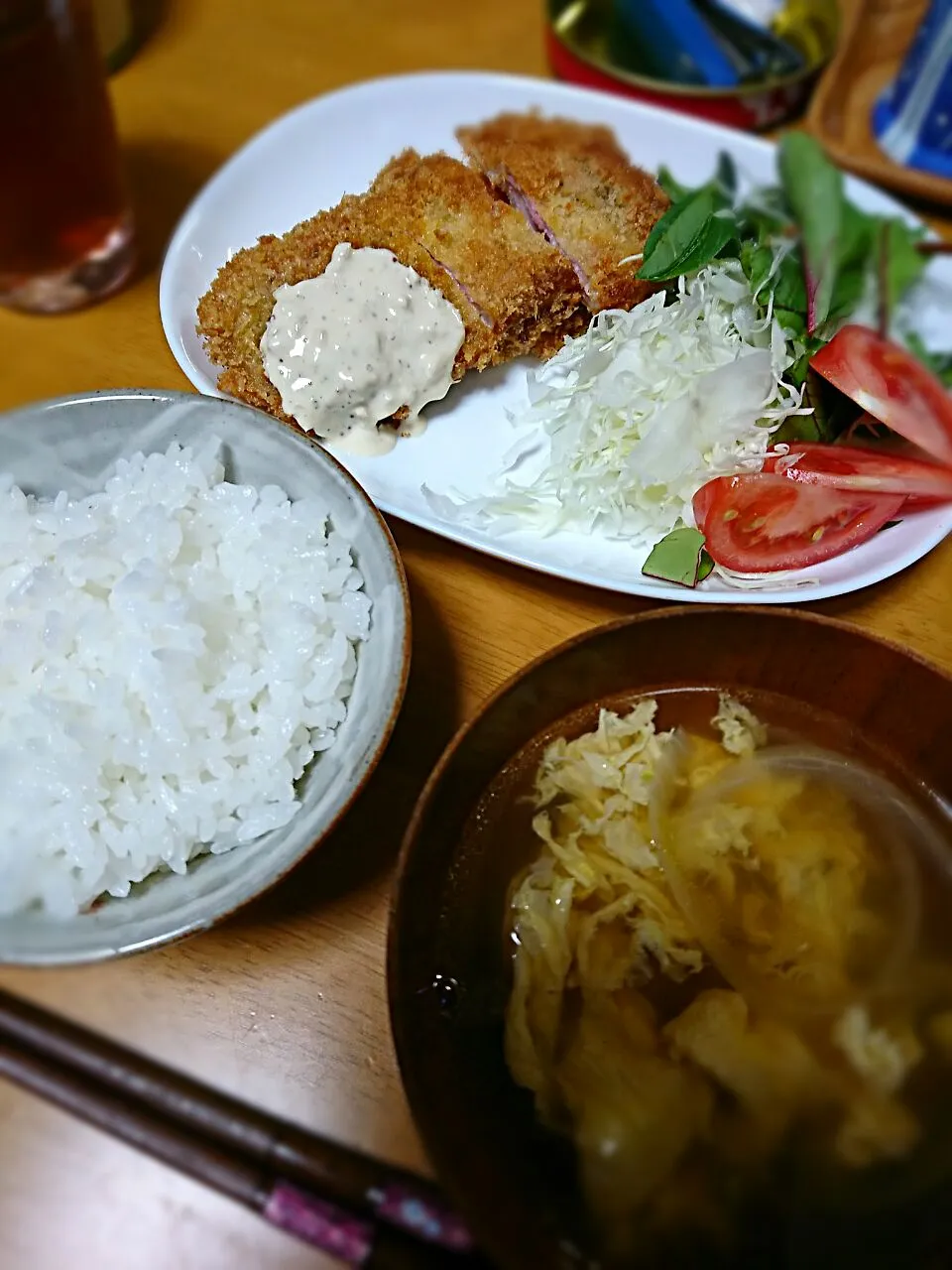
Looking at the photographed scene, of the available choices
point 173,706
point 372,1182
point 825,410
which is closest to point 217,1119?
point 372,1182

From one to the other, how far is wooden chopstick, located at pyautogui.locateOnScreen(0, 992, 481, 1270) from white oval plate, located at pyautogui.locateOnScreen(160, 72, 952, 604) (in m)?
0.73

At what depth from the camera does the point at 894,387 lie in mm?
1114

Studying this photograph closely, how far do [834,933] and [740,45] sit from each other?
5.06 feet

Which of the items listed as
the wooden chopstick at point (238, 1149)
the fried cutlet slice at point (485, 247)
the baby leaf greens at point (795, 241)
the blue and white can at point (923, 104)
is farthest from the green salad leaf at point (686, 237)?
the wooden chopstick at point (238, 1149)

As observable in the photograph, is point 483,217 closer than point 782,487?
No

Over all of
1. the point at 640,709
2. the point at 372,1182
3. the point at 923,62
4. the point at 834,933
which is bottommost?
the point at 372,1182

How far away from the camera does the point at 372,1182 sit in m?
0.91

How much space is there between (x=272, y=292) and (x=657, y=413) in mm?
599

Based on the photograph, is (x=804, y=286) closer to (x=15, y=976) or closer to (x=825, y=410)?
(x=825, y=410)

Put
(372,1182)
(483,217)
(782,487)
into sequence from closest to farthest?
1. (372,1182)
2. (782,487)
3. (483,217)

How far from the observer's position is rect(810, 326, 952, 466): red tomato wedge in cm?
109

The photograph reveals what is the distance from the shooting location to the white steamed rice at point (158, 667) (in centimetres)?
96

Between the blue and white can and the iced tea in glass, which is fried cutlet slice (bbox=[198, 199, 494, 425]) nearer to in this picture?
the iced tea in glass

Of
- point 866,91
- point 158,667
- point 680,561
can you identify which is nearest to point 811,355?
point 680,561
